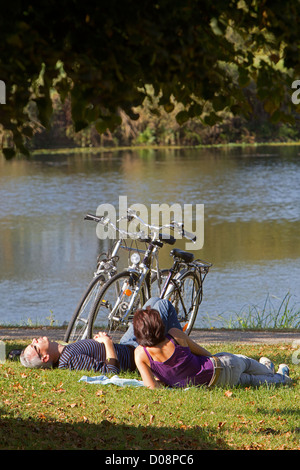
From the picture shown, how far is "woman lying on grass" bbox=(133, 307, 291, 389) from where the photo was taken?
200 inches

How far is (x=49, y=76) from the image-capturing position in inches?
112

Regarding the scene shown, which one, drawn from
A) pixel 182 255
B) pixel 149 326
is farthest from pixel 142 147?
pixel 149 326

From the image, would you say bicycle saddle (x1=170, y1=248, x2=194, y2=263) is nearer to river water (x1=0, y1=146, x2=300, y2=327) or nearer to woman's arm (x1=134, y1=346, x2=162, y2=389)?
woman's arm (x1=134, y1=346, x2=162, y2=389)

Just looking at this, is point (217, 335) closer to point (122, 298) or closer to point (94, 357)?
point (122, 298)

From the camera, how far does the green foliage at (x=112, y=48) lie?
265 cm

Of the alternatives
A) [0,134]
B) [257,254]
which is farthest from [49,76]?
[257,254]

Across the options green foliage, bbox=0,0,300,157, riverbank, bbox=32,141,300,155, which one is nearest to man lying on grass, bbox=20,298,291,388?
green foliage, bbox=0,0,300,157

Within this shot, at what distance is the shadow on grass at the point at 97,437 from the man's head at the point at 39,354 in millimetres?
1280

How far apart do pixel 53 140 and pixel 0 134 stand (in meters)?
64.3

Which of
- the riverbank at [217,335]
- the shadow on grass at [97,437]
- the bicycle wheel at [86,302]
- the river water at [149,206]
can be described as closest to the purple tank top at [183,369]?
the shadow on grass at [97,437]

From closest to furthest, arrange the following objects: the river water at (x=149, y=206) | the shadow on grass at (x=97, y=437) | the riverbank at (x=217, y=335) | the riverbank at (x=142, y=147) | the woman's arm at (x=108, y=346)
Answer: the shadow on grass at (x=97, y=437) → the woman's arm at (x=108, y=346) → the riverbank at (x=217, y=335) → the river water at (x=149, y=206) → the riverbank at (x=142, y=147)

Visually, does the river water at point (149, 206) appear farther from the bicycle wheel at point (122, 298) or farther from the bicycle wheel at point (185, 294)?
the bicycle wheel at point (122, 298)

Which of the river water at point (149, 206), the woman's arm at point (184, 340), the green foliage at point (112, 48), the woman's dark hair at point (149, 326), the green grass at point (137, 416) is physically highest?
the green foliage at point (112, 48)
